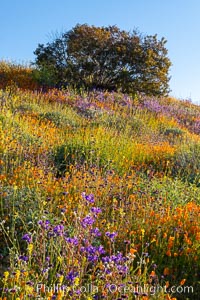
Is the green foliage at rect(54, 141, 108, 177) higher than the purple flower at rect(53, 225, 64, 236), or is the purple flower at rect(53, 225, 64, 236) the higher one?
the purple flower at rect(53, 225, 64, 236)

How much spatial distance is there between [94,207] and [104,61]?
50.0 feet

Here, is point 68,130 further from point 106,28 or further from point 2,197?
point 106,28


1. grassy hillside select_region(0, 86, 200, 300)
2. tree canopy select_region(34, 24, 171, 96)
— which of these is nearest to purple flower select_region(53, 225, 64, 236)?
grassy hillside select_region(0, 86, 200, 300)

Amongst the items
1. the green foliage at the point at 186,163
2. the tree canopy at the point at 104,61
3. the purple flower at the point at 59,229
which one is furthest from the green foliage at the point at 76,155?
the tree canopy at the point at 104,61

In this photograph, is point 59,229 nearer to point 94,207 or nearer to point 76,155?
point 94,207

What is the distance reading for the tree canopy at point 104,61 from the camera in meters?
17.5

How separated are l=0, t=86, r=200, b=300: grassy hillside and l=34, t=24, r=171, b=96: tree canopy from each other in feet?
10.4

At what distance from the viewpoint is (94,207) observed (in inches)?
131

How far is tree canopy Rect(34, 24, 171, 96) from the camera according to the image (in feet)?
57.3

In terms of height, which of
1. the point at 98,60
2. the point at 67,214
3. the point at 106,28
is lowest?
the point at 67,214

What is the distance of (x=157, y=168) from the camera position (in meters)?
7.95

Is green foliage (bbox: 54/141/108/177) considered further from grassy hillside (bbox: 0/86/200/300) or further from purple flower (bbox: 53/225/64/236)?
purple flower (bbox: 53/225/64/236)

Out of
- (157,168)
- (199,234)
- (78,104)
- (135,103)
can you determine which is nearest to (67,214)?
(199,234)

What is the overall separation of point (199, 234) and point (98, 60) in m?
14.8
